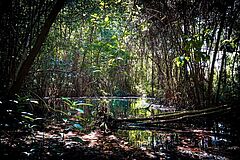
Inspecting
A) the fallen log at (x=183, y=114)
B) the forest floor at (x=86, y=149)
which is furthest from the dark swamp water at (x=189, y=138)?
the fallen log at (x=183, y=114)

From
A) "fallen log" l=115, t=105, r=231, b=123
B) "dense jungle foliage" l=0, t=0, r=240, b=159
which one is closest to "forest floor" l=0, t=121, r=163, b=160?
"dense jungle foliage" l=0, t=0, r=240, b=159

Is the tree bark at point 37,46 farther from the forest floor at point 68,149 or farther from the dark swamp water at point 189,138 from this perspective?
the dark swamp water at point 189,138

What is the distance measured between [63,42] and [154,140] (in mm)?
8237

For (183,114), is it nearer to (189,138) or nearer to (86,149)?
(189,138)

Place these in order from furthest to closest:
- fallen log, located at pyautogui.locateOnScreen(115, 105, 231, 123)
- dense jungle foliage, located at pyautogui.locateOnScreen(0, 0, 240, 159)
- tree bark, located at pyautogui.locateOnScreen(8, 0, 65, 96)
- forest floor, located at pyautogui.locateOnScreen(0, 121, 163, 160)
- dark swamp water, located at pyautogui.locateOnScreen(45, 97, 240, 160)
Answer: fallen log, located at pyautogui.locateOnScreen(115, 105, 231, 123) → dense jungle foliage, located at pyautogui.locateOnScreen(0, 0, 240, 159) → tree bark, located at pyautogui.locateOnScreen(8, 0, 65, 96) → dark swamp water, located at pyautogui.locateOnScreen(45, 97, 240, 160) → forest floor, located at pyautogui.locateOnScreen(0, 121, 163, 160)

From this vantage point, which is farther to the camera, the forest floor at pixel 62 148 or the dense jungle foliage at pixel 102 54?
the dense jungle foliage at pixel 102 54

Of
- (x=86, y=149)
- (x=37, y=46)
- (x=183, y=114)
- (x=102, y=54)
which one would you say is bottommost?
(x=86, y=149)

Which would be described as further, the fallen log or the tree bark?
the fallen log

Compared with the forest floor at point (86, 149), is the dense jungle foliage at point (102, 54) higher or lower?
higher

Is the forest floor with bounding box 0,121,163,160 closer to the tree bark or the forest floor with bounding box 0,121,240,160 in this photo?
the forest floor with bounding box 0,121,240,160

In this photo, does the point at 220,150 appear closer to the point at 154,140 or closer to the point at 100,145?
the point at 154,140

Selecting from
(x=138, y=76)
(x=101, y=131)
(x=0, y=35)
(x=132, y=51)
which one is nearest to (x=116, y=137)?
(x=101, y=131)

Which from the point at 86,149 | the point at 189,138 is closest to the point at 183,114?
the point at 189,138

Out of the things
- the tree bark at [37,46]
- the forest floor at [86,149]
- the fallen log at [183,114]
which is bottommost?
the forest floor at [86,149]
